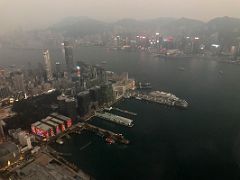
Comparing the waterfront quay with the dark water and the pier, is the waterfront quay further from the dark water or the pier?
the pier

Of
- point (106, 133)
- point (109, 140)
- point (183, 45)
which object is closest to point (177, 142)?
point (109, 140)

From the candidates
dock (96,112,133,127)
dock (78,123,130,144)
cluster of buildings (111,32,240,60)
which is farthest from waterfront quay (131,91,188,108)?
cluster of buildings (111,32,240,60)

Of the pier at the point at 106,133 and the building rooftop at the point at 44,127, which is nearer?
the pier at the point at 106,133

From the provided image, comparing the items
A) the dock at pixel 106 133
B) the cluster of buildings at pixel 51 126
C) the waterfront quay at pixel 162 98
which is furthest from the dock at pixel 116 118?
the waterfront quay at pixel 162 98

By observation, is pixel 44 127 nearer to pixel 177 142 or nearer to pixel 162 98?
pixel 177 142

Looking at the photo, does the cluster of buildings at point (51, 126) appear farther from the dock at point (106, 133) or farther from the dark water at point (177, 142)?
the dark water at point (177, 142)

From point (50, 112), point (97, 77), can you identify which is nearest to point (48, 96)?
point (50, 112)

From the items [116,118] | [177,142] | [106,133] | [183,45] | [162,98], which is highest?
[183,45]

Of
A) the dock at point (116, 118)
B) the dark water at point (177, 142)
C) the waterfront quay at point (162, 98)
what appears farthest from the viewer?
the waterfront quay at point (162, 98)
